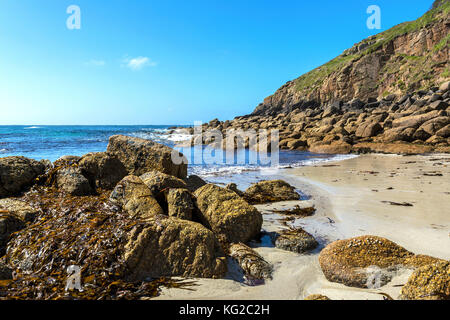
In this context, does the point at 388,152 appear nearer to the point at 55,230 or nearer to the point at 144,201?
the point at 144,201

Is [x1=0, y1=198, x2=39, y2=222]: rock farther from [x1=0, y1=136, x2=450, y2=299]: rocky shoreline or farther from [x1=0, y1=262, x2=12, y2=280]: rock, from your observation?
[x1=0, y1=262, x2=12, y2=280]: rock

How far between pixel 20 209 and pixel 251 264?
3289 mm

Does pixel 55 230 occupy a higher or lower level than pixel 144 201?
lower

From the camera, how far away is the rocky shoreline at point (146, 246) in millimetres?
2543

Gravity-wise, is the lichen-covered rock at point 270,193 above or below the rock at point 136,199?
→ below

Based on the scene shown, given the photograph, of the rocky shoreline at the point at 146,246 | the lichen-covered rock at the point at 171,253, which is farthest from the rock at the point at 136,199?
the lichen-covered rock at the point at 171,253

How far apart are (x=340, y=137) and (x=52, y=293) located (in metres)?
19.4

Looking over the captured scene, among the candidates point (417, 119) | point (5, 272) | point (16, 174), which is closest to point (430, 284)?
point (5, 272)

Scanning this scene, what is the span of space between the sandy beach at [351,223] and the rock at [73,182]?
2847 millimetres

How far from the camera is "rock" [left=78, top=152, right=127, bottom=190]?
15.8 feet

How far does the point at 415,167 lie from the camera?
9.75m

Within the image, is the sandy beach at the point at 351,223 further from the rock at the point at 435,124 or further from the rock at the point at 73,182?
the rock at the point at 435,124

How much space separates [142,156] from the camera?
519 centimetres

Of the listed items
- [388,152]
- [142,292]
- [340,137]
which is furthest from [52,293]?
[340,137]
